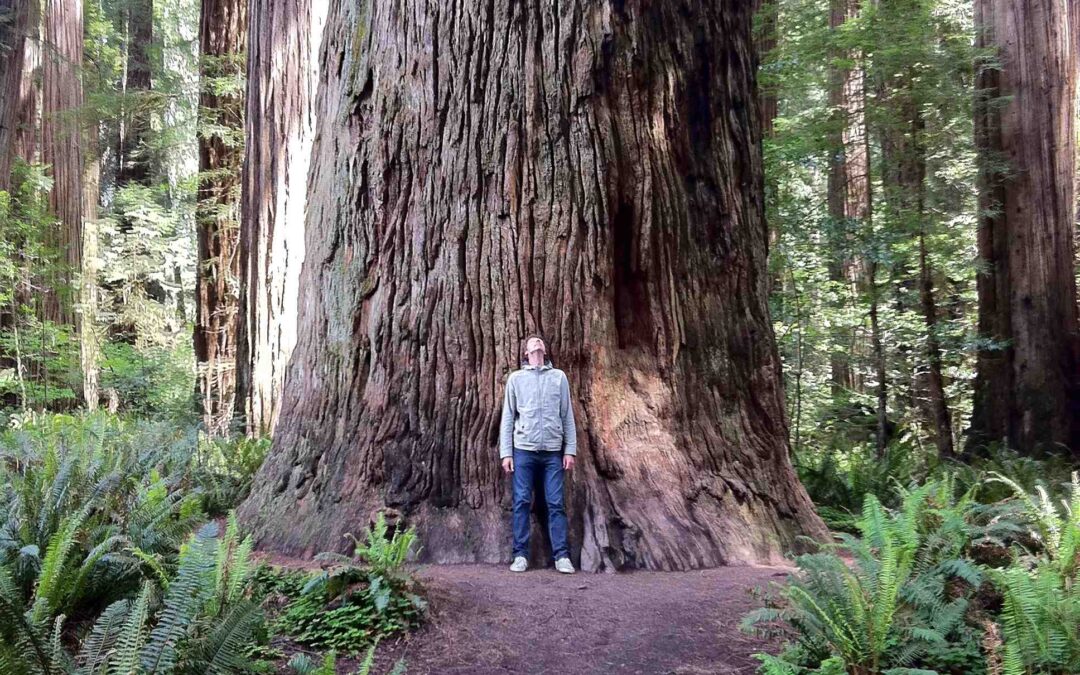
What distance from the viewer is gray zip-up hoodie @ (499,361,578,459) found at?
566cm

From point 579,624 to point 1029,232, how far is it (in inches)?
439

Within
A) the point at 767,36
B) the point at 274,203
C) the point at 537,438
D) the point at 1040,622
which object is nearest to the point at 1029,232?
the point at 767,36

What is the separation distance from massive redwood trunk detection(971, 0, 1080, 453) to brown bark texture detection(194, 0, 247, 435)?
11.6 meters

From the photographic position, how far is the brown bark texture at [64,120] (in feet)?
48.1

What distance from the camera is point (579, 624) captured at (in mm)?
4438

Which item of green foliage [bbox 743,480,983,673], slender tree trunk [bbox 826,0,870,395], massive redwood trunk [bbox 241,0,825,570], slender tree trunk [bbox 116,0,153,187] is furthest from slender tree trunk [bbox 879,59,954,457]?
slender tree trunk [bbox 116,0,153,187]

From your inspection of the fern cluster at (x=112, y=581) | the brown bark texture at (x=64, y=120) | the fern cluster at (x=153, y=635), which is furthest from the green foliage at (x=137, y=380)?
the fern cluster at (x=153, y=635)

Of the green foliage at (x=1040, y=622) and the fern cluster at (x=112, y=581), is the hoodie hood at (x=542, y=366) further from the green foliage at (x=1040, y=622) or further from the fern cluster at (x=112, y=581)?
the green foliage at (x=1040, y=622)

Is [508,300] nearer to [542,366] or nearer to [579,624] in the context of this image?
[542,366]

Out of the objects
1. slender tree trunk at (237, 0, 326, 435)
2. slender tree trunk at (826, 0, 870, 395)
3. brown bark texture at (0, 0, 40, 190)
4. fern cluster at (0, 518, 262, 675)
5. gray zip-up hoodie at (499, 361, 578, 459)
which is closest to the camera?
fern cluster at (0, 518, 262, 675)

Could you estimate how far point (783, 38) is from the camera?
1473 centimetres

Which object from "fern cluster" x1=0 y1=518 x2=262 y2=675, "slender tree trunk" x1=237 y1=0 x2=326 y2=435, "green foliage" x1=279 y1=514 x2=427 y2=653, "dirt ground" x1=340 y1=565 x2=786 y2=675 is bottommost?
"dirt ground" x1=340 y1=565 x2=786 y2=675

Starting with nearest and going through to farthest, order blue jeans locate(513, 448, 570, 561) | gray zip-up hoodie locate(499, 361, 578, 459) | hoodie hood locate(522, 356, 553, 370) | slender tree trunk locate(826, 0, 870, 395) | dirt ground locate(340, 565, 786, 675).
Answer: dirt ground locate(340, 565, 786, 675), blue jeans locate(513, 448, 570, 561), gray zip-up hoodie locate(499, 361, 578, 459), hoodie hood locate(522, 356, 553, 370), slender tree trunk locate(826, 0, 870, 395)

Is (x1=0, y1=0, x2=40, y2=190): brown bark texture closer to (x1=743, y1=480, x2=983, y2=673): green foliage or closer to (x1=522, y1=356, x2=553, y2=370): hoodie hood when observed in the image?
(x1=522, y1=356, x2=553, y2=370): hoodie hood
